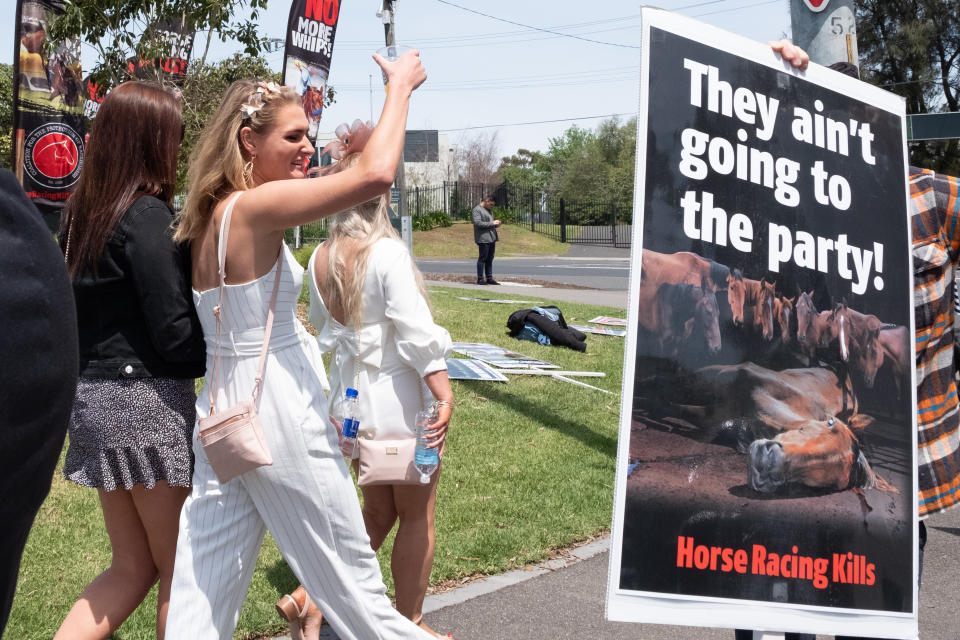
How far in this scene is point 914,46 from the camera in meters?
37.4

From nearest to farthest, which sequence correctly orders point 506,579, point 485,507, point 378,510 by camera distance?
point 378,510 → point 506,579 → point 485,507

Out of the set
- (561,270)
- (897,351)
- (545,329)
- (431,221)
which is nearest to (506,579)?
(897,351)

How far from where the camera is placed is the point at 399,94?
94.5 inches

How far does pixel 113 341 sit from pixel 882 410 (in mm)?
2217

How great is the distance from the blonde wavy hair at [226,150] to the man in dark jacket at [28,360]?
5.46 ft

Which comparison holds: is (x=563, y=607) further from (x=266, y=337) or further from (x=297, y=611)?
(x=266, y=337)

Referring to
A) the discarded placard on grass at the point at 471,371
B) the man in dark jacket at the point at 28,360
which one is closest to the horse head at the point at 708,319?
the man in dark jacket at the point at 28,360

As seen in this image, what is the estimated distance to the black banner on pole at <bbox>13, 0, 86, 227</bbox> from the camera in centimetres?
1235

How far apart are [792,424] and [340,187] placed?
1.33m

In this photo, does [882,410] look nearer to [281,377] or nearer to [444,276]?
[281,377]

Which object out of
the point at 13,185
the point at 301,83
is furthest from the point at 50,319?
the point at 301,83

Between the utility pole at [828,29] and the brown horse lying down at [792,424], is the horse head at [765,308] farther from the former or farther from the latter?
the utility pole at [828,29]

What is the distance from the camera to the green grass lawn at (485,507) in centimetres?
396

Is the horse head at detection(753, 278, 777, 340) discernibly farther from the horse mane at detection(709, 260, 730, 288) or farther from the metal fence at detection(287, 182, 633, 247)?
the metal fence at detection(287, 182, 633, 247)
